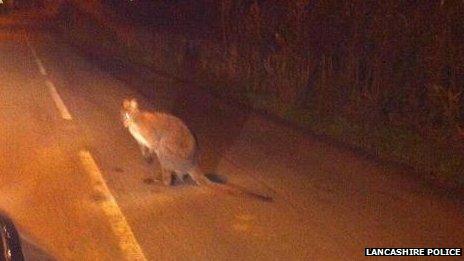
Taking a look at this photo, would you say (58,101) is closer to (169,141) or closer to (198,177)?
(198,177)

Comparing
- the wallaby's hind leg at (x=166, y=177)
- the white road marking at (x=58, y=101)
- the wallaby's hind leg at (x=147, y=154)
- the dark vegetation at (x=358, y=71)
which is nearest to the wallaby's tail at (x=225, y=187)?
the wallaby's hind leg at (x=166, y=177)

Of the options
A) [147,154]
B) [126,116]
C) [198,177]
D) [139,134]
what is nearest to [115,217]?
[139,134]

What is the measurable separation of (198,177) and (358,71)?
7.69 metres

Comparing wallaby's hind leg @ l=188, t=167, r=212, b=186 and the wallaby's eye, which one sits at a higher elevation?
the wallaby's eye

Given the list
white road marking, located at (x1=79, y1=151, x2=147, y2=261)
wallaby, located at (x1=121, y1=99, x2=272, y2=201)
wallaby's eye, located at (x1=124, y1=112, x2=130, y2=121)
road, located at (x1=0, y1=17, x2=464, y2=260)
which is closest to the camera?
white road marking, located at (x1=79, y1=151, x2=147, y2=261)

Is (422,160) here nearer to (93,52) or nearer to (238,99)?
(238,99)

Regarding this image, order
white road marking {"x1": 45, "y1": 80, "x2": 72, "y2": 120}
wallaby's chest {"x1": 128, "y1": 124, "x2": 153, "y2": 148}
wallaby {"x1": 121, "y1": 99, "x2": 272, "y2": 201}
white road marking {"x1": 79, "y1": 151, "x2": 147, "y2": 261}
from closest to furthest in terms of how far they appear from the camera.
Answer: white road marking {"x1": 79, "y1": 151, "x2": 147, "y2": 261} → wallaby {"x1": 121, "y1": 99, "x2": 272, "y2": 201} → wallaby's chest {"x1": 128, "y1": 124, "x2": 153, "y2": 148} → white road marking {"x1": 45, "y1": 80, "x2": 72, "y2": 120}

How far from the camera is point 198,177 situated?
865 cm

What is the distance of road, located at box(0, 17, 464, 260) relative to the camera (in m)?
6.88

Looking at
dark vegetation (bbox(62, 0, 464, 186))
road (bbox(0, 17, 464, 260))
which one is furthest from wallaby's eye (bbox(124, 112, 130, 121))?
dark vegetation (bbox(62, 0, 464, 186))

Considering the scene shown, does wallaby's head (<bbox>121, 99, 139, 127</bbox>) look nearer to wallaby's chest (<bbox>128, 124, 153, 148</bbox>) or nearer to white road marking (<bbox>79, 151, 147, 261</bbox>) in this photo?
wallaby's chest (<bbox>128, 124, 153, 148</bbox>)

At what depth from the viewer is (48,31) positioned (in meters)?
39.1

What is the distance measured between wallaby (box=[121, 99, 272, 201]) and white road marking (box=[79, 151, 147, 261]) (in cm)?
68

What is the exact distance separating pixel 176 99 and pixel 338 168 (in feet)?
23.8
